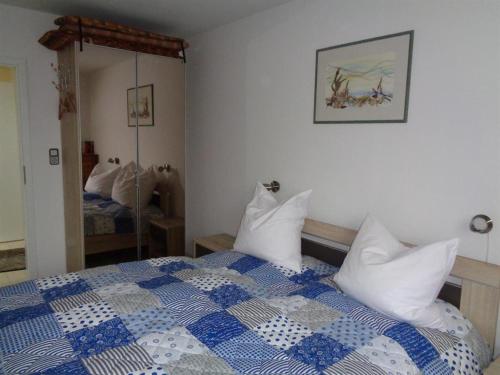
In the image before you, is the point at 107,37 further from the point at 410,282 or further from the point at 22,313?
the point at 410,282

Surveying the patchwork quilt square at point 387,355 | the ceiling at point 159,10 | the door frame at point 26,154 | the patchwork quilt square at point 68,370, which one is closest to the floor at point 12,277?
the door frame at point 26,154

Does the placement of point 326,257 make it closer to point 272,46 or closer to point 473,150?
point 473,150

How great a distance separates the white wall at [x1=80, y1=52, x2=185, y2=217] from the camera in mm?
3018

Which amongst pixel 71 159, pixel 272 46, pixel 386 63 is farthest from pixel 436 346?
pixel 71 159

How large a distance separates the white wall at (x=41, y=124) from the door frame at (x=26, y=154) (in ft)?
0.07

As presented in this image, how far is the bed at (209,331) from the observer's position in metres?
1.33

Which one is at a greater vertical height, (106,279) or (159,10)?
(159,10)

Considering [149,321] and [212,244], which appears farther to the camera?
[212,244]

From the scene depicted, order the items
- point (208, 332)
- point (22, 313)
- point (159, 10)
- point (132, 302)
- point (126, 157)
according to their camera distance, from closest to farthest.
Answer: point (208, 332), point (22, 313), point (132, 302), point (159, 10), point (126, 157)

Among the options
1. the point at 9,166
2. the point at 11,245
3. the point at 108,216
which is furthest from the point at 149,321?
the point at 9,166

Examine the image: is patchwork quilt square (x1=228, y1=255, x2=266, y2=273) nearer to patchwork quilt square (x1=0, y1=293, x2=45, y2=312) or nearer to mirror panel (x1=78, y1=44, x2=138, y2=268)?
patchwork quilt square (x1=0, y1=293, x2=45, y2=312)

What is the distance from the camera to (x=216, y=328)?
1.55 m

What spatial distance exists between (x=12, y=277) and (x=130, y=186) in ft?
4.76

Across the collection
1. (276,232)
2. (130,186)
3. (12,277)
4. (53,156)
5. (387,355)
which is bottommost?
(12,277)
